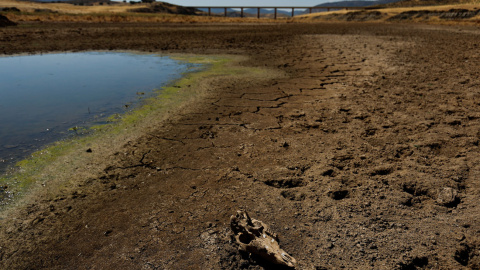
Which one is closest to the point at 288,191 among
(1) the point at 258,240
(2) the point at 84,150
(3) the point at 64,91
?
(1) the point at 258,240

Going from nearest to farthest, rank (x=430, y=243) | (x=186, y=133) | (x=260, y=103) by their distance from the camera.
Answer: (x=430, y=243), (x=186, y=133), (x=260, y=103)

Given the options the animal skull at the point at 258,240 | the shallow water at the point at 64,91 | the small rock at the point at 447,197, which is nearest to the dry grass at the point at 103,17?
the shallow water at the point at 64,91

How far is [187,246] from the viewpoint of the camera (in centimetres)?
188

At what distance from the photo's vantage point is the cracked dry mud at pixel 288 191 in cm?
180

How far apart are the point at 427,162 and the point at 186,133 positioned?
8.26 ft

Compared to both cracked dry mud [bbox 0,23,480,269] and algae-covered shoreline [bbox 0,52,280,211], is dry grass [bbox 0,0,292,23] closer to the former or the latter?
algae-covered shoreline [bbox 0,52,280,211]

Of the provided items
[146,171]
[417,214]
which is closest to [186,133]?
[146,171]

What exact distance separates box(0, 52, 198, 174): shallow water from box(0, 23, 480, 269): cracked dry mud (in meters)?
1.08

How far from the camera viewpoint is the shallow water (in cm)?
359

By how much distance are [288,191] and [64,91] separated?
4.76m

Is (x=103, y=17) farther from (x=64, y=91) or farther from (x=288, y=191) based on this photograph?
(x=288, y=191)

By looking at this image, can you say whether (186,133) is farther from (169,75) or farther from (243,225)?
(169,75)

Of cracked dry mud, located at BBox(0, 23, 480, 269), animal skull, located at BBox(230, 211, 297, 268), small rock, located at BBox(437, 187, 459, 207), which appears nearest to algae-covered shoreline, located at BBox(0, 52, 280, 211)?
cracked dry mud, located at BBox(0, 23, 480, 269)

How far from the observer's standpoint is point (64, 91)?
5363 millimetres
